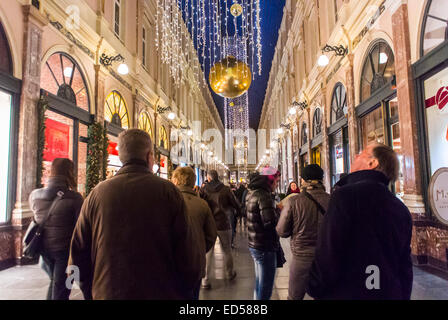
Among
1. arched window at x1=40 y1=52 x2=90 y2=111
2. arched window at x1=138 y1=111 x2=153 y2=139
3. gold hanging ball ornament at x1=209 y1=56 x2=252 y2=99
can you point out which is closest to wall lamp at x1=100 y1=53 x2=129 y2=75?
arched window at x1=40 y1=52 x2=90 y2=111

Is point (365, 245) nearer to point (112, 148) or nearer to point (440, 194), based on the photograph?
point (440, 194)

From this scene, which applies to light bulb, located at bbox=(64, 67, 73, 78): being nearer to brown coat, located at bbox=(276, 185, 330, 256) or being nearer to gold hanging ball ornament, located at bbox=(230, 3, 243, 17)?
gold hanging ball ornament, located at bbox=(230, 3, 243, 17)

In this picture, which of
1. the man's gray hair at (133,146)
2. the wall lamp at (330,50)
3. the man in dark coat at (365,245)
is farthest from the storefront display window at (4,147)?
the wall lamp at (330,50)

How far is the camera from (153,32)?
15141 mm

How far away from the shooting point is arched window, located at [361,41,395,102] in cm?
696

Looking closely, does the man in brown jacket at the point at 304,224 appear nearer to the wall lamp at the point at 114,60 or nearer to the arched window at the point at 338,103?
the arched window at the point at 338,103

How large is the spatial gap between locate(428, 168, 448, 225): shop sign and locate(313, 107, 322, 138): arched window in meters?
8.89

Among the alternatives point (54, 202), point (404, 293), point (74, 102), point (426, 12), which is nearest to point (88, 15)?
point (74, 102)

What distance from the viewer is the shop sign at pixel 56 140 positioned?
710cm

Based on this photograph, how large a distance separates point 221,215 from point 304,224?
222 centimetres

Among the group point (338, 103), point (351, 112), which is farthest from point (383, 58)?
point (338, 103)

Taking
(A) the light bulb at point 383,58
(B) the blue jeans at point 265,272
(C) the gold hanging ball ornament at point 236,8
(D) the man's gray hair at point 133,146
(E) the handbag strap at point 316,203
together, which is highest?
(C) the gold hanging ball ornament at point 236,8

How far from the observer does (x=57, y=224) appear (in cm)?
287

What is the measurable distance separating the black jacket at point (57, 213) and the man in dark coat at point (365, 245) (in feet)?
7.71
